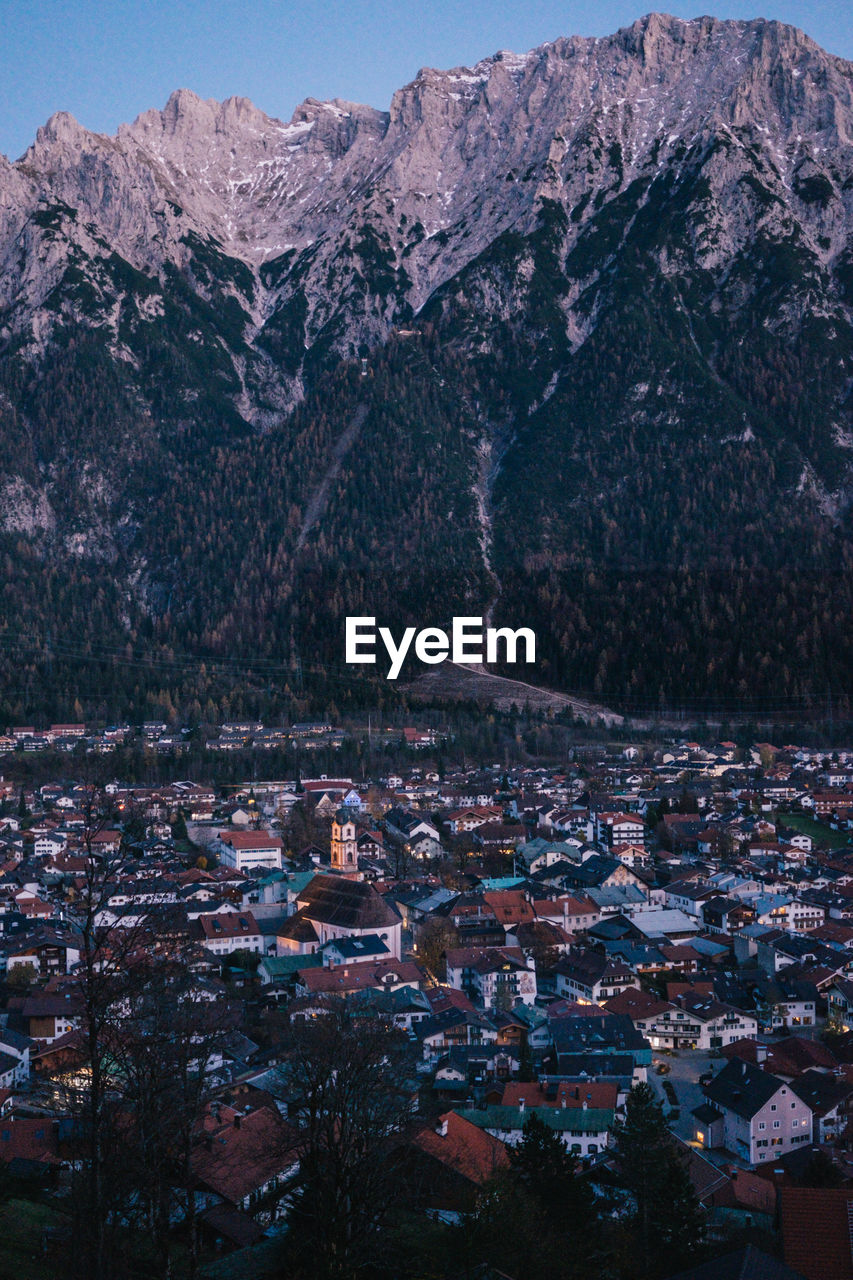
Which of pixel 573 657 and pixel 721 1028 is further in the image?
pixel 573 657

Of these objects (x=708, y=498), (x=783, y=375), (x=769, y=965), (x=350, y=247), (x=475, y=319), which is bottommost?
(x=769, y=965)

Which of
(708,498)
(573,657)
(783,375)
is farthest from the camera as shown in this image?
(783,375)

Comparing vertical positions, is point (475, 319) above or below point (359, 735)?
above

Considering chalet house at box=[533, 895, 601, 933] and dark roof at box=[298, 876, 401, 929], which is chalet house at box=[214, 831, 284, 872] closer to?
dark roof at box=[298, 876, 401, 929]

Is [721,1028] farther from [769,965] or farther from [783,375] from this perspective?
[783,375]

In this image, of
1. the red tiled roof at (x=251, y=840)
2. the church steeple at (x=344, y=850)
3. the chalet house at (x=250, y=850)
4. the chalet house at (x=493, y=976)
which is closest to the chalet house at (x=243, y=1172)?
the chalet house at (x=493, y=976)

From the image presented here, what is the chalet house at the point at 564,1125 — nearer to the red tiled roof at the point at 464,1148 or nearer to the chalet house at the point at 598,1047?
the red tiled roof at the point at 464,1148

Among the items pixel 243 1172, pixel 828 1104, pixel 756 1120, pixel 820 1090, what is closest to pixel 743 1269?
pixel 243 1172

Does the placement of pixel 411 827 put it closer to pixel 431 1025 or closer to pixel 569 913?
pixel 569 913

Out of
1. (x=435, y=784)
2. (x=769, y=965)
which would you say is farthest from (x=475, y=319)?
(x=769, y=965)
